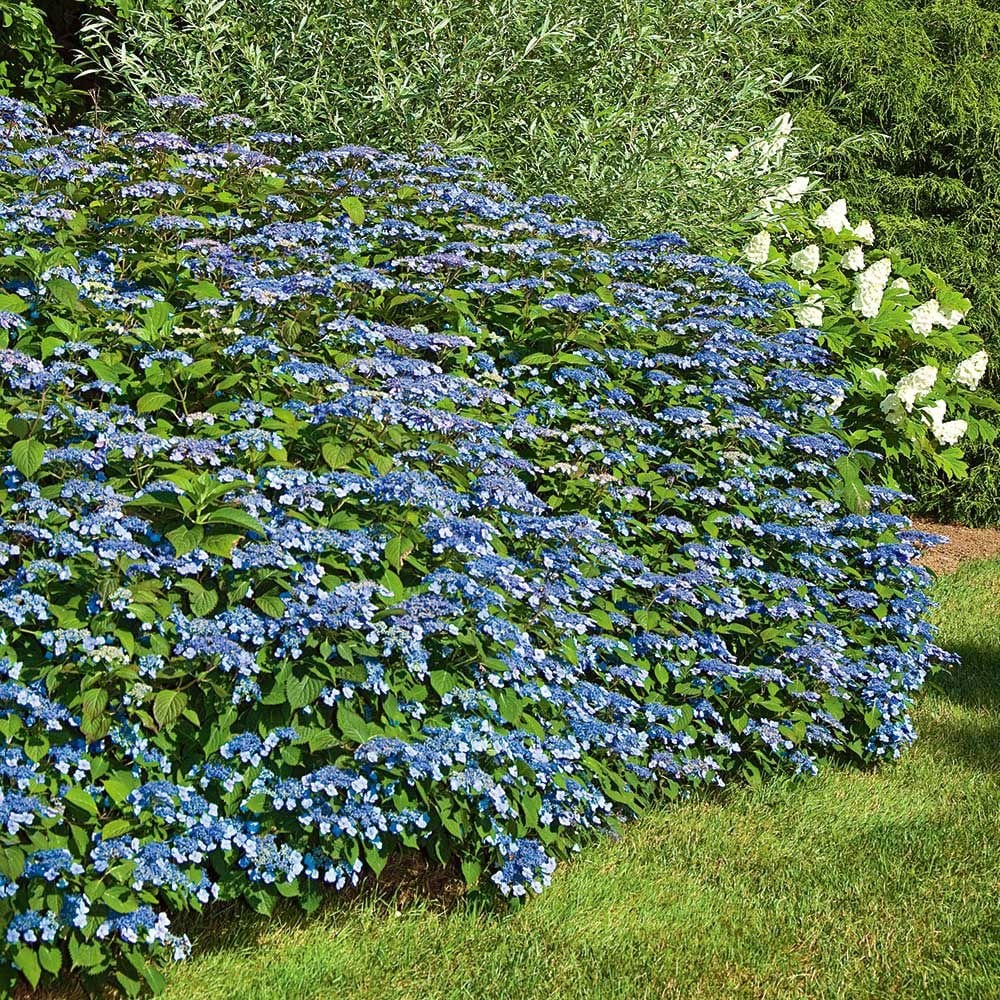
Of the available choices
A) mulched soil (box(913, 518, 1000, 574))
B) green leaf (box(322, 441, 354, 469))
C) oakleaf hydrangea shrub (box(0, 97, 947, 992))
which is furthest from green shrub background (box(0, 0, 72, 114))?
mulched soil (box(913, 518, 1000, 574))

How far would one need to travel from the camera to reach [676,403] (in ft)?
14.8

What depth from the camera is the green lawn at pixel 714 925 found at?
3.00m

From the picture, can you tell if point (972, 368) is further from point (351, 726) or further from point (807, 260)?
point (351, 726)

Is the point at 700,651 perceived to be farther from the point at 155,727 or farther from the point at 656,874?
the point at 155,727

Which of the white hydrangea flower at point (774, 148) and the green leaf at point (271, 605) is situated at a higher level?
the white hydrangea flower at point (774, 148)

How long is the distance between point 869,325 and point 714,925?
3.29 meters

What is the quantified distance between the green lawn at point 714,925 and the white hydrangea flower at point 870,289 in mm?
2498

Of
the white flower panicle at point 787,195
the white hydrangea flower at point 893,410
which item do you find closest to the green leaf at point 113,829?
the white hydrangea flower at point 893,410

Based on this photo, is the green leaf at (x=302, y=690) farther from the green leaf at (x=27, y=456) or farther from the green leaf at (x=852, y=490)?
the green leaf at (x=852, y=490)

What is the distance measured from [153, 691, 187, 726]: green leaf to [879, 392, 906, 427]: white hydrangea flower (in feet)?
12.1

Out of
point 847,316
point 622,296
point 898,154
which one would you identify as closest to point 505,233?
point 622,296

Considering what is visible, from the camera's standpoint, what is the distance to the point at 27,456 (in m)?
2.92

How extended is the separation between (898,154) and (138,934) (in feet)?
25.5

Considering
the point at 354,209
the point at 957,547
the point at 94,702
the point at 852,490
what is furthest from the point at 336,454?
the point at 957,547
